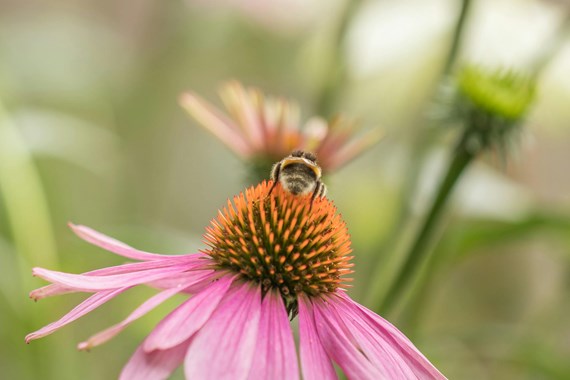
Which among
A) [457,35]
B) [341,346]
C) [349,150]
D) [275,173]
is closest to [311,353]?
[341,346]

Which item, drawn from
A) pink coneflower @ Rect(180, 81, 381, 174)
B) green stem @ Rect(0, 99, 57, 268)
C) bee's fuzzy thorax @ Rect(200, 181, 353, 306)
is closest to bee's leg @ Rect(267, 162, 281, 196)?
bee's fuzzy thorax @ Rect(200, 181, 353, 306)

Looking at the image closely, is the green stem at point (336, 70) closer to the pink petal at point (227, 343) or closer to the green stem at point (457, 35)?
the green stem at point (457, 35)

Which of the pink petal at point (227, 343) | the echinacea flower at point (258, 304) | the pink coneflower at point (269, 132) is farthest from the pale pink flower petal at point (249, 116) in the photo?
the pink petal at point (227, 343)

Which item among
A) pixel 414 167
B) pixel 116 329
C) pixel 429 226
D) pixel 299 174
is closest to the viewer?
pixel 116 329

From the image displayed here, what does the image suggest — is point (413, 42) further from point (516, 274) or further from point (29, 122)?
point (516, 274)

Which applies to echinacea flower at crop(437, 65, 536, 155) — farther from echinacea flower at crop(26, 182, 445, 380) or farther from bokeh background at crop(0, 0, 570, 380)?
echinacea flower at crop(26, 182, 445, 380)

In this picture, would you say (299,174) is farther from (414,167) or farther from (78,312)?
(414,167)

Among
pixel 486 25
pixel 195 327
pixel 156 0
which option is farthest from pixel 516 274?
pixel 195 327
